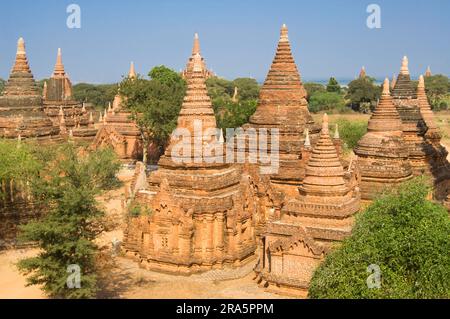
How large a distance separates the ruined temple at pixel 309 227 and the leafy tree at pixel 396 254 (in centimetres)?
177

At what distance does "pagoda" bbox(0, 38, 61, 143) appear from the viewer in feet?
106

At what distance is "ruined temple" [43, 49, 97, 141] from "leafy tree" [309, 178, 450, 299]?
3458cm

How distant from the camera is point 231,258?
74.1 feet

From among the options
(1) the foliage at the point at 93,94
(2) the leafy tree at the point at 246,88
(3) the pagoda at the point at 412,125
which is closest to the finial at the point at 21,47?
(3) the pagoda at the point at 412,125

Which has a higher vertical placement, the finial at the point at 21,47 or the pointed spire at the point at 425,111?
the finial at the point at 21,47

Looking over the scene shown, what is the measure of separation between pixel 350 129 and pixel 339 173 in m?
42.2

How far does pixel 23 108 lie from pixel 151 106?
13.9 metres

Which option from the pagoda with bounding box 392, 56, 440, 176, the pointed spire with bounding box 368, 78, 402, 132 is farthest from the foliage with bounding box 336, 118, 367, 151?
the pointed spire with bounding box 368, 78, 402, 132

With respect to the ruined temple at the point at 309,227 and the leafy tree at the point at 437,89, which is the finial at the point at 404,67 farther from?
the leafy tree at the point at 437,89

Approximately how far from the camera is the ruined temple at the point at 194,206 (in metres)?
22.2

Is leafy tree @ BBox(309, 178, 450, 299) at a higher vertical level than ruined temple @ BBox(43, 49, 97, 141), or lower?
lower

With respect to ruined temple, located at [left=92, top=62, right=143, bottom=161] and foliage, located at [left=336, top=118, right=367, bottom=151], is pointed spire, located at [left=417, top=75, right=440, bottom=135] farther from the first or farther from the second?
foliage, located at [left=336, top=118, right=367, bottom=151]
